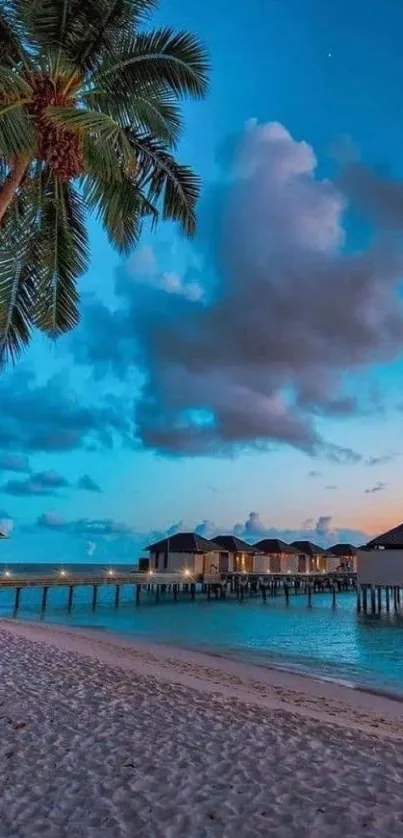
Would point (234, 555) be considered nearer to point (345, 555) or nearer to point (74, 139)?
point (345, 555)

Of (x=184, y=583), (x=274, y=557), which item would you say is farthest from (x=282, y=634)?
(x=274, y=557)

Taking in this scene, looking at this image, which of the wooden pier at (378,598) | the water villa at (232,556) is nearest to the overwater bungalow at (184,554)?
the water villa at (232,556)

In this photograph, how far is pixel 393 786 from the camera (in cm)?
533

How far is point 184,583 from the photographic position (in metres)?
57.7

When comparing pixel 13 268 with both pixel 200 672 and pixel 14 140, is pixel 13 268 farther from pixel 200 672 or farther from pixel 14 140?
pixel 200 672

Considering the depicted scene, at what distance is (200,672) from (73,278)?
12.0 m

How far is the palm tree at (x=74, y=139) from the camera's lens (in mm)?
7082

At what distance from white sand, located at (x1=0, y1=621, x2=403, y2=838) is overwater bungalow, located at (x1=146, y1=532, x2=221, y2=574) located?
163ft

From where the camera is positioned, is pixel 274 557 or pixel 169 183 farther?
pixel 274 557

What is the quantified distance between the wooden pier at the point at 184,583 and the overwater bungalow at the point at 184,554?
4.04 ft

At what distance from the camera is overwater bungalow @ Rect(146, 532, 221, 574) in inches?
2347

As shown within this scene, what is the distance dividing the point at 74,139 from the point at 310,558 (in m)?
76.9

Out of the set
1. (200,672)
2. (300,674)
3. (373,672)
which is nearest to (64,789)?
(200,672)

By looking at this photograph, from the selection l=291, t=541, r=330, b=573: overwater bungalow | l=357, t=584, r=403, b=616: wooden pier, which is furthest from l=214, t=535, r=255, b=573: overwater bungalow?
l=357, t=584, r=403, b=616: wooden pier
